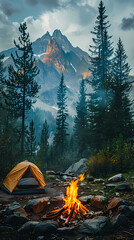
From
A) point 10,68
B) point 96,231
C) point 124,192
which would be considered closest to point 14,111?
point 10,68

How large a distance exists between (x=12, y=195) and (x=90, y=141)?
11.3m

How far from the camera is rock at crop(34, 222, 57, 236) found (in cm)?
330

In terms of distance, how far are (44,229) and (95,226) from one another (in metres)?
1.17

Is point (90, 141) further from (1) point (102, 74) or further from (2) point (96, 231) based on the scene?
(2) point (96, 231)

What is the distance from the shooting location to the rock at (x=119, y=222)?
3.33 metres

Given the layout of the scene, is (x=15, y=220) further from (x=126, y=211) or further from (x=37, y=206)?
(x=126, y=211)

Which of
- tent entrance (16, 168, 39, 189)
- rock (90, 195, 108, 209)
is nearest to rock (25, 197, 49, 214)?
rock (90, 195, 108, 209)

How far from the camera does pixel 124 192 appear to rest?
570cm

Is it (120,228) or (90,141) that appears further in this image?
(90,141)

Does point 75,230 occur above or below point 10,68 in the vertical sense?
below

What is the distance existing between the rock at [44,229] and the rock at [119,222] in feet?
4.57

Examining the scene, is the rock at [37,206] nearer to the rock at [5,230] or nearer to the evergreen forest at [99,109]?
the rock at [5,230]

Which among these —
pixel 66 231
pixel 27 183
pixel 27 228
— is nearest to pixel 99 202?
pixel 66 231

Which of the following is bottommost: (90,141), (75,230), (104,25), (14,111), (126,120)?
(75,230)
